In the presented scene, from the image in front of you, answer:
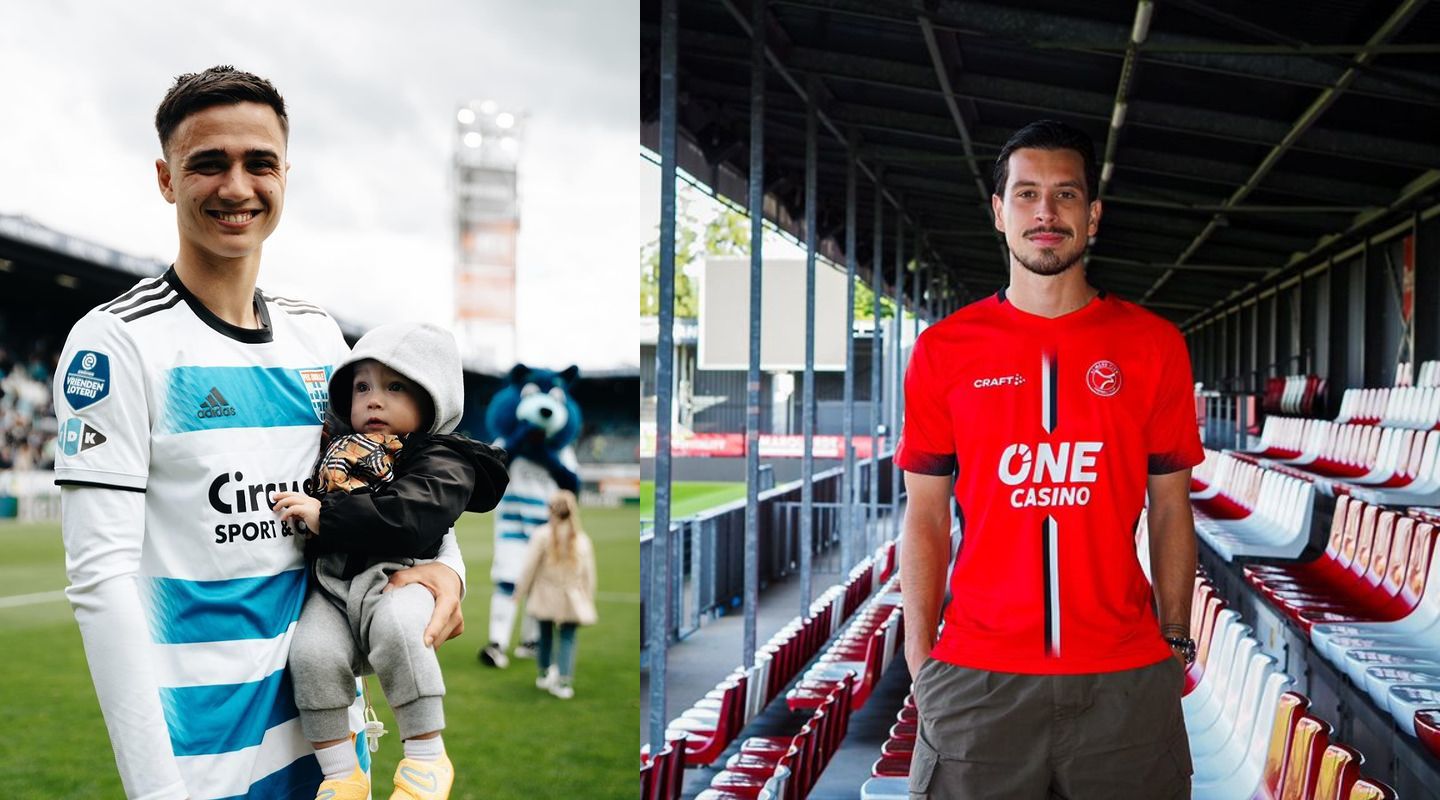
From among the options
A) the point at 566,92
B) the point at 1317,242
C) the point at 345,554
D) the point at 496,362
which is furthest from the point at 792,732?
the point at 566,92

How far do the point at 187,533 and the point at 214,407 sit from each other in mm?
150

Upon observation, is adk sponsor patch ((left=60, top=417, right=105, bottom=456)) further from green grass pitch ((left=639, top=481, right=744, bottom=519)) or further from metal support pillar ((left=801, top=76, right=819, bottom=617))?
green grass pitch ((left=639, top=481, right=744, bottom=519))

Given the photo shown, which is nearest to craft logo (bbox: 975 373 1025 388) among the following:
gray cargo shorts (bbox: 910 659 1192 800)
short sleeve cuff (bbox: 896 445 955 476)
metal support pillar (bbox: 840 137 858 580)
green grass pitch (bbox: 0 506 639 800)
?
short sleeve cuff (bbox: 896 445 955 476)

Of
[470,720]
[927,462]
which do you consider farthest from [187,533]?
[470,720]

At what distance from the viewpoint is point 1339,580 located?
553 centimetres

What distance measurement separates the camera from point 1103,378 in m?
2.05

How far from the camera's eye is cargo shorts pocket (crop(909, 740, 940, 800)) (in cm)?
207

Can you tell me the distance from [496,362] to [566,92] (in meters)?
11.0

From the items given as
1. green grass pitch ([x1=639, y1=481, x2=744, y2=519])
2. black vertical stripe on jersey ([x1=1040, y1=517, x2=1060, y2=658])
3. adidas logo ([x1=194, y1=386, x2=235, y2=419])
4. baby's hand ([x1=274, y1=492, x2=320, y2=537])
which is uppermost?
adidas logo ([x1=194, y1=386, x2=235, y2=419])

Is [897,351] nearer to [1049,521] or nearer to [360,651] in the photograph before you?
[1049,521]

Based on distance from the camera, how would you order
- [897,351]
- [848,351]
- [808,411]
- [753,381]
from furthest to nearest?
[897,351], [848,351], [808,411], [753,381]

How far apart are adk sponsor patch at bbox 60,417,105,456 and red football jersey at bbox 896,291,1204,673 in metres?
1.23

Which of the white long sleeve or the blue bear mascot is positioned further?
the blue bear mascot

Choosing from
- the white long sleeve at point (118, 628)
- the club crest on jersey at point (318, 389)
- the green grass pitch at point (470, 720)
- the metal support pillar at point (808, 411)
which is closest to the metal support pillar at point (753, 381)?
the metal support pillar at point (808, 411)
